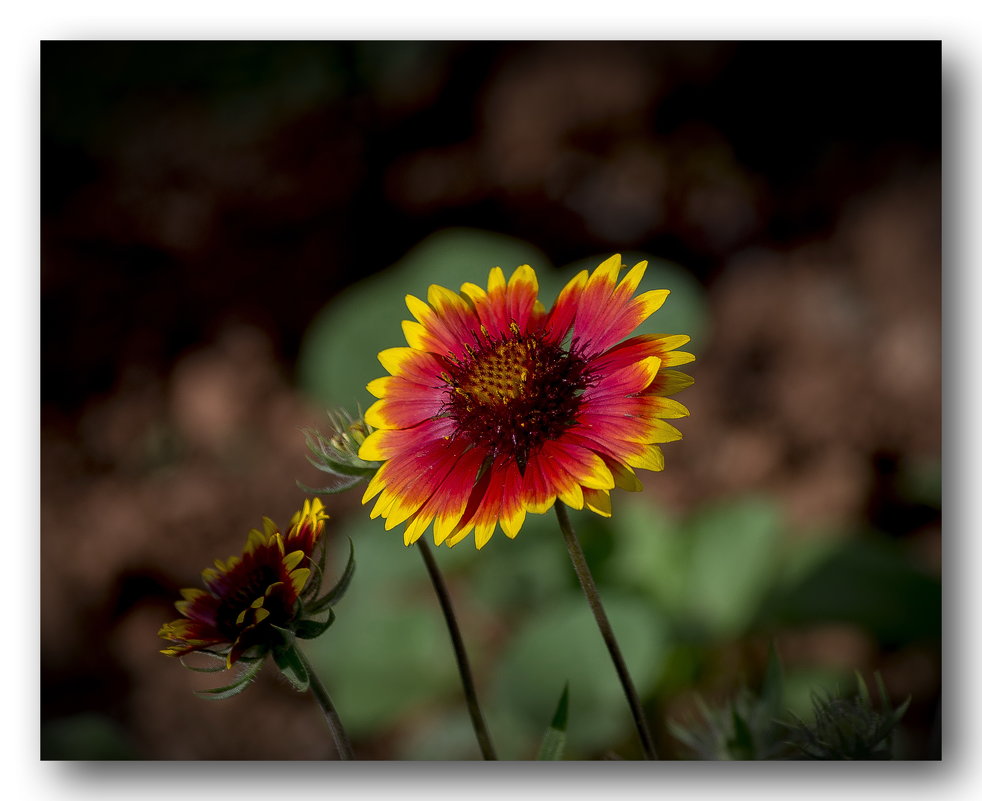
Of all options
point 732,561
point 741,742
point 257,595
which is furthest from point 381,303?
point 741,742

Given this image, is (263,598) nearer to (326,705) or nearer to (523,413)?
(326,705)

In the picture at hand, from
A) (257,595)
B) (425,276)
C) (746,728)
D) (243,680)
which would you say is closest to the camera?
(243,680)

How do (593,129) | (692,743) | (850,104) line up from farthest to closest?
(593,129) → (850,104) → (692,743)

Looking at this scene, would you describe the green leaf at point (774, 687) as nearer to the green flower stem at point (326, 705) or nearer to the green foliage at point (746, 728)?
the green foliage at point (746, 728)

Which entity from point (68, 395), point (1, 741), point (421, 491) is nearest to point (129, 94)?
point (68, 395)

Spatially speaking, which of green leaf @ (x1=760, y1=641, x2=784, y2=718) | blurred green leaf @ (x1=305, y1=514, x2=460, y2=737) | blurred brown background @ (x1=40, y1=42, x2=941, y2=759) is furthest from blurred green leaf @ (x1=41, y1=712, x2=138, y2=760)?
green leaf @ (x1=760, y1=641, x2=784, y2=718)

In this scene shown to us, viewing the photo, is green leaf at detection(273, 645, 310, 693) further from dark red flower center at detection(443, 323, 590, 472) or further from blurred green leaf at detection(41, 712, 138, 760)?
blurred green leaf at detection(41, 712, 138, 760)

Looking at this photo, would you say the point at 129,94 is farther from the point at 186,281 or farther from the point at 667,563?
the point at 667,563
